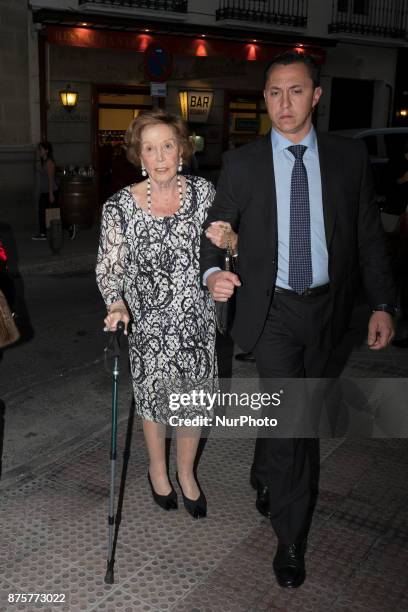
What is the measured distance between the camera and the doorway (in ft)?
56.5

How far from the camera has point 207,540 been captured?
3.37 meters

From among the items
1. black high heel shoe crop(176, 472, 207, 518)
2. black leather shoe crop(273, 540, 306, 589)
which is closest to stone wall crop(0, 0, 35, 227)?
black high heel shoe crop(176, 472, 207, 518)

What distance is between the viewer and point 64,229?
1398 centimetres

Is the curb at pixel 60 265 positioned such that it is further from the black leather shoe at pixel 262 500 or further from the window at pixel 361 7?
the window at pixel 361 7

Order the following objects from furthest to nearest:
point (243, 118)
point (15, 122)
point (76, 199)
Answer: point (243, 118)
point (15, 122)
point (76, 199)

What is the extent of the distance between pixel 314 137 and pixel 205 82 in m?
16.7

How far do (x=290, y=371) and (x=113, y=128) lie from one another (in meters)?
15.5

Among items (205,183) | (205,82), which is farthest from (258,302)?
(205,82)

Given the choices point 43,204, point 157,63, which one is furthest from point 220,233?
point 43,204

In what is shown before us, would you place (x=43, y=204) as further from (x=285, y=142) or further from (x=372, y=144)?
(x=285, y=142)

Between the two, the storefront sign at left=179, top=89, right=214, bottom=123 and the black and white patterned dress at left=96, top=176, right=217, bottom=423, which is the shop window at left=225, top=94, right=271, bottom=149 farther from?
the black and white patterned dress at left=96, top=176, right=217, bottom=423

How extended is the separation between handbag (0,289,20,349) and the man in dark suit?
910 millimetres

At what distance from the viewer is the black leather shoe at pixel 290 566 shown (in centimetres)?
303

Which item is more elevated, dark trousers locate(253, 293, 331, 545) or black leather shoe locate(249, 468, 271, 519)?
dark trousers locate(253, 293, 331, 545)
